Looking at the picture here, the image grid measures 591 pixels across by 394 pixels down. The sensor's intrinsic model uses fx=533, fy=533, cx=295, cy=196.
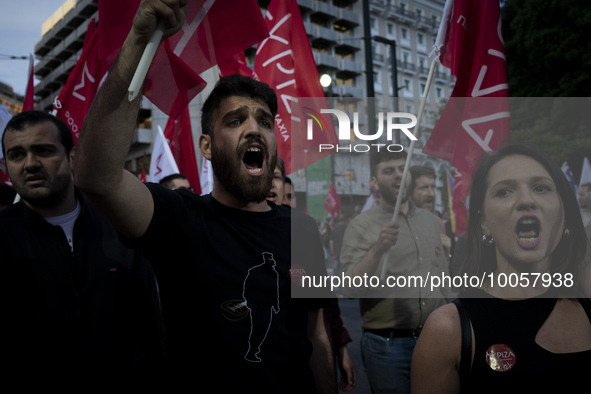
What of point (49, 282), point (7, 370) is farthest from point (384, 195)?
point (7, 370)

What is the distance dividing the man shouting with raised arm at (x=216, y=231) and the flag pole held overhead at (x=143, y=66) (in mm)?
25

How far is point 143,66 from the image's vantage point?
1531mm

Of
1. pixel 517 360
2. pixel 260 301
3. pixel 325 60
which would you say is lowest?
pixel 517 360

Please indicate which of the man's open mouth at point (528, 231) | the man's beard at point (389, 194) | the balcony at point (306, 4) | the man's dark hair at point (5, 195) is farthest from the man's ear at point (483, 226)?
the balcony at point (306, 4)

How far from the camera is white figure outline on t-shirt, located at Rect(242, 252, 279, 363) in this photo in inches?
78.0

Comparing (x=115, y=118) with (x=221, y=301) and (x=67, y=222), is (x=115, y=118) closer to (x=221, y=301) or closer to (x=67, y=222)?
(x=221, y=301)

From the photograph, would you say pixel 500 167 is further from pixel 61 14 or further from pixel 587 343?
pixel 61 14

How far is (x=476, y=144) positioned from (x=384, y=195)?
771 mm

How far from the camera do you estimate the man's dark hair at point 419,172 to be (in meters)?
3.93

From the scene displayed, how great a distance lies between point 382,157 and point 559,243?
173cm

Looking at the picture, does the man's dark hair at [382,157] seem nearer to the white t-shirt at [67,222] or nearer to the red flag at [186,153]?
the white t-shirt at [67,222]

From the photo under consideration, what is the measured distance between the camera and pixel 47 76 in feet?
167

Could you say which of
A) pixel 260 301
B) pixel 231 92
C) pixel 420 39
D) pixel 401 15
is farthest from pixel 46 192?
pixel 420 39

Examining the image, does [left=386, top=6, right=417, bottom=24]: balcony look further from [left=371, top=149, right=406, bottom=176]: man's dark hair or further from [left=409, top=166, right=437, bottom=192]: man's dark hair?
[left=371, top=149, right=406, bottom=176]: man's dark hair
